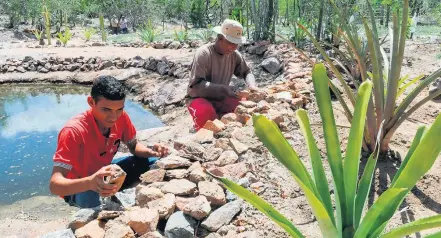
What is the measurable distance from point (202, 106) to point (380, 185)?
188 centimetres

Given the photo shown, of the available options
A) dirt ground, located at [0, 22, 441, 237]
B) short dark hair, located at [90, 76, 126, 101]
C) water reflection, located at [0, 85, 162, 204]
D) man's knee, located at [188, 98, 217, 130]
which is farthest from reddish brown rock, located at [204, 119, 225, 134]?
water reflection, located at [0, 85, 162, 204]

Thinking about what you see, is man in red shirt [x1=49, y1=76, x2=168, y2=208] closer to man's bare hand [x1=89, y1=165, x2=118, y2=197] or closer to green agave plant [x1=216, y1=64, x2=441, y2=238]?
man's bare hand [x1=89, y1=165, x2=118, y2=197]

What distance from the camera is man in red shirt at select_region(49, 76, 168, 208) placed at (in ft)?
Result: 5.98

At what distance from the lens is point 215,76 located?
12.2 feet

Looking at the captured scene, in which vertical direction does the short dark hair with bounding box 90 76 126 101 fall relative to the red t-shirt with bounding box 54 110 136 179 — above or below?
above

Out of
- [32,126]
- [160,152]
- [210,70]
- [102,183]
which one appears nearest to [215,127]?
[160,152]

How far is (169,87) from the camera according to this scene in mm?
6949

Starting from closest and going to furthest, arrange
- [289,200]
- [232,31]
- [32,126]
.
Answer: [289,200] < [232,31] < [32,126]

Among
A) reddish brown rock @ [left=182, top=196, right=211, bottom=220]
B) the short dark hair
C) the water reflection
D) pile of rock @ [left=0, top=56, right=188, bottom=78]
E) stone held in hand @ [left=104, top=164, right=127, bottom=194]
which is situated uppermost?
the short dark hair

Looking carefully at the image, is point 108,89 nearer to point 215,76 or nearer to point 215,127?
point 215,127

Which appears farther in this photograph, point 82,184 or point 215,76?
point 215,76

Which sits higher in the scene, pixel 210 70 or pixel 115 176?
pixel 210 70

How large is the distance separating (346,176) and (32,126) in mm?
5357

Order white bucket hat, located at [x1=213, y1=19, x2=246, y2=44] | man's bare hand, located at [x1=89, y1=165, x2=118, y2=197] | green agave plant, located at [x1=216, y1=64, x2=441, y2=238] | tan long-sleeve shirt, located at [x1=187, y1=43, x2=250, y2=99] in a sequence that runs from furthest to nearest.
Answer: tan long-sleeve shirt, located at [x1=187, y1=43, x2=250, y2=99] → white bucket hat, located at [x1=213, y1=19, x2=246, y2=44] → man's bare hand, located at [x1=89, y1=165, x2=118, y2=197] → green agave plant, located at [x1=216, y1=64, x2=441, y2=238]
